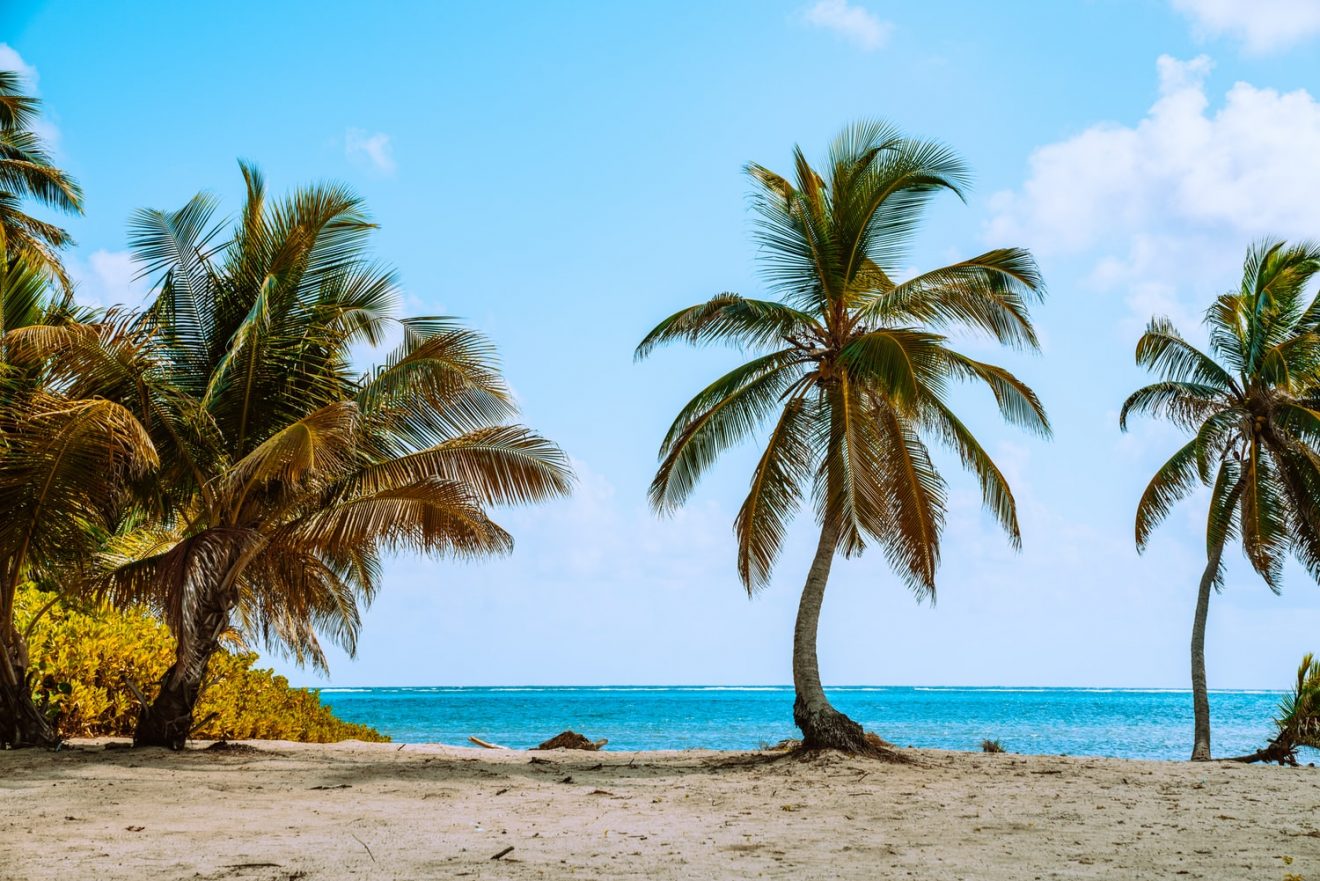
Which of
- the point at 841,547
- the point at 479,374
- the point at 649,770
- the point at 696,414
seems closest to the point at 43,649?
the point at 479,374

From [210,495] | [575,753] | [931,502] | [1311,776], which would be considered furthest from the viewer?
[575,753]

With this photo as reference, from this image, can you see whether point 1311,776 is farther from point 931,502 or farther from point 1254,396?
point 1254,396

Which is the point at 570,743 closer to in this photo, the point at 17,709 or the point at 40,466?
the point at 17,709

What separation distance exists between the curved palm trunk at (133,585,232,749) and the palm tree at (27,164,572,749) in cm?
2

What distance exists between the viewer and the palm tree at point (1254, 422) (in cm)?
1589

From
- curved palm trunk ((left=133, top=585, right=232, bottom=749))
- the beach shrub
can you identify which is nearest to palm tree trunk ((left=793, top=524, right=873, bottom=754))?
curved palm trunk ((left=133, top=585, right=232, bottom=749))

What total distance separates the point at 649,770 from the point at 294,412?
19.3 feet

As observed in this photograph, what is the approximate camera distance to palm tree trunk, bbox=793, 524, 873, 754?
1185cm

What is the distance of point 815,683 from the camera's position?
12305 mm

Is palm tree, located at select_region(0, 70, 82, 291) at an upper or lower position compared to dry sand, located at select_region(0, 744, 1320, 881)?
upper

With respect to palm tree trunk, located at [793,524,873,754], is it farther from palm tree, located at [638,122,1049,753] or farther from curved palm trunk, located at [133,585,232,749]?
curved palm trunk, located at [133,585,232,749]

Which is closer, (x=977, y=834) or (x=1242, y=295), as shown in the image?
(x=977, y=834)

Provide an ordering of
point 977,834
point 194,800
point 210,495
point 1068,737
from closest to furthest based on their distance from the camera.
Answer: point 977,834, point 194,800, point 210,495, point 1068,737

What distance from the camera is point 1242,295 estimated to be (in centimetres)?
1681
